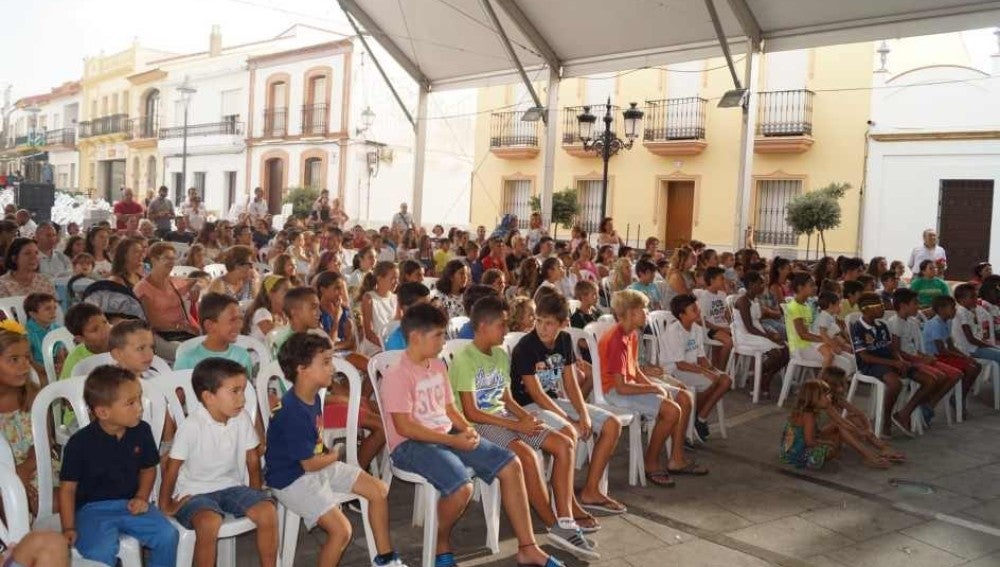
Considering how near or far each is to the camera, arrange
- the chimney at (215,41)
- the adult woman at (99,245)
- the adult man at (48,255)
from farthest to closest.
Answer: the chimney at (215,41)
the adult woman at (99,245)
the adult man at (48,255)

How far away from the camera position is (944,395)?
6770 mm

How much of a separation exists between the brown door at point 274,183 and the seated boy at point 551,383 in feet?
77.3

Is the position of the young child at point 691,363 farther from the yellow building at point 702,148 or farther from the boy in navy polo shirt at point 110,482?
the yellow building at point 702,148

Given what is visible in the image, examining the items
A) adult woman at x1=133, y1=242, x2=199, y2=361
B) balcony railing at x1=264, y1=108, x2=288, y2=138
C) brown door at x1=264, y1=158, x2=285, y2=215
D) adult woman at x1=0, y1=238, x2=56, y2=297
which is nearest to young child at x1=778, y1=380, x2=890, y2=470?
adult woman at x1=133, y1=242, x2=199, y2=361

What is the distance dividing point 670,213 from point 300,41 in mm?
14689

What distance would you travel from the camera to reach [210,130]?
96.2ft

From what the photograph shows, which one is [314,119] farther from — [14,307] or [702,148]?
[14,307]

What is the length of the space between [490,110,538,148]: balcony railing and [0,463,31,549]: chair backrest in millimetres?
19984

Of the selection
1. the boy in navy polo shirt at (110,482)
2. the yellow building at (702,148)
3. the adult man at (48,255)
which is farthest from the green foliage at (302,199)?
the boy in navy polo shirt at (110,482)

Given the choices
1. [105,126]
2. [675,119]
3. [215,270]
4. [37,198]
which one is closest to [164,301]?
[215,270]

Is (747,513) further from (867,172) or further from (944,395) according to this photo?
(867,172)

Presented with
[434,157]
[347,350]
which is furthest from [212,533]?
[434,157]

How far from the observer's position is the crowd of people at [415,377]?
3.06m

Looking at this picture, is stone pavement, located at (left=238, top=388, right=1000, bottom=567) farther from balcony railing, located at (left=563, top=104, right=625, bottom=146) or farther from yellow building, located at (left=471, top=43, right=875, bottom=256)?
balcony railing, located at (left=563, top=104, right=625, bottom=146)
